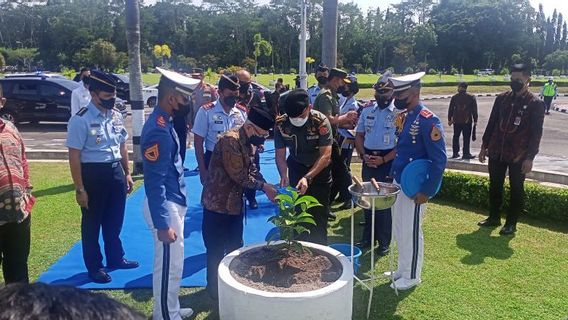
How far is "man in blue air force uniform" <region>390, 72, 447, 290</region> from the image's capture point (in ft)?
13.0

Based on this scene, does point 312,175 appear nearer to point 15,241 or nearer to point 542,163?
point 15,241

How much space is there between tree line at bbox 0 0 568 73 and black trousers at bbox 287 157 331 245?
56.2m

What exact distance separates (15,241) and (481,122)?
17.8 meters

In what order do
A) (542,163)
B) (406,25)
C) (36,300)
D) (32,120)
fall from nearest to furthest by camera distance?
1. (36,300)
2. (542,163)
3. (32,120)
4. (406,25)

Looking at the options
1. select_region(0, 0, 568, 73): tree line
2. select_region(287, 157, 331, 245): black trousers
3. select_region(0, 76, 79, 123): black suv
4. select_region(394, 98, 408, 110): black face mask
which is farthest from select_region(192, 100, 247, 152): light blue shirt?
select_region(0, 0, 568, 73): tree line

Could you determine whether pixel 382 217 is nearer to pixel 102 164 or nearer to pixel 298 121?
pixel 298 121

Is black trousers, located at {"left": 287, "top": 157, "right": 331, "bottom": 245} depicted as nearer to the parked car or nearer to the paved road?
the paved road

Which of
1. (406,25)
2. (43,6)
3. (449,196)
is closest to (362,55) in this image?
(406,25)

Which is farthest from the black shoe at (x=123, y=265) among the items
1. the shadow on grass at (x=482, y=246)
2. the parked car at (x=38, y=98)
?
the parked car at (x=38, y=98)

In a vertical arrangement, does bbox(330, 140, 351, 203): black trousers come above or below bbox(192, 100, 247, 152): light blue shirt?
below

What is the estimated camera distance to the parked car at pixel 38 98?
15.0 meters

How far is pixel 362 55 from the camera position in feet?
227

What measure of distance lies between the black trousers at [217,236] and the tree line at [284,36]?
56.8m

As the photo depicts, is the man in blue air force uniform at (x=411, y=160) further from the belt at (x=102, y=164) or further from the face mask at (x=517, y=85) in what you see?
the belt at (x=102, y=164)
